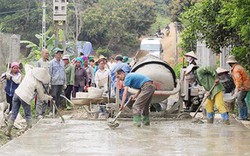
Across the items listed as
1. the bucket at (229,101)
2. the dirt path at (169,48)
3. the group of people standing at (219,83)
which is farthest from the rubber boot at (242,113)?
the dirt path at (169,48)

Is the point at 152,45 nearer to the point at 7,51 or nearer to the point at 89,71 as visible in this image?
the point at 89,71

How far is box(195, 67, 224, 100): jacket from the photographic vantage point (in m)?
13.8

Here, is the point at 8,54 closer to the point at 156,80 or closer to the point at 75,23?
the point at 156,80

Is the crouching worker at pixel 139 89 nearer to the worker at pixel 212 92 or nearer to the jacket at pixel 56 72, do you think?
the worker at pixel 212 92

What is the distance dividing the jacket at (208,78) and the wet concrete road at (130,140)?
31.8 inches

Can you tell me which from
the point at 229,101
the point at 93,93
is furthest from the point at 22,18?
the point at 93,93

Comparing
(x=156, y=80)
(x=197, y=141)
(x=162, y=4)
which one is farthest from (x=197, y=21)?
(x=162, y=4)

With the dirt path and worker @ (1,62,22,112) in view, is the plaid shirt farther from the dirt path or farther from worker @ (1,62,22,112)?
the dirt path

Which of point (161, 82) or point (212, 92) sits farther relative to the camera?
point (161, 82)

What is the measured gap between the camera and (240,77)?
14.4 meters

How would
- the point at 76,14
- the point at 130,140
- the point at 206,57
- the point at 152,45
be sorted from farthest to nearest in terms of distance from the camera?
the point at 76,14, the point at 152,45, the point at 206,57, the point at 130,140

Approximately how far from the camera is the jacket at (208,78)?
13773 mm

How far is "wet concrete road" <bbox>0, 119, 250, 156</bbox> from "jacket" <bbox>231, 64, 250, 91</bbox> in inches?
45.3

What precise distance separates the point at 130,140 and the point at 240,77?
482 cm
